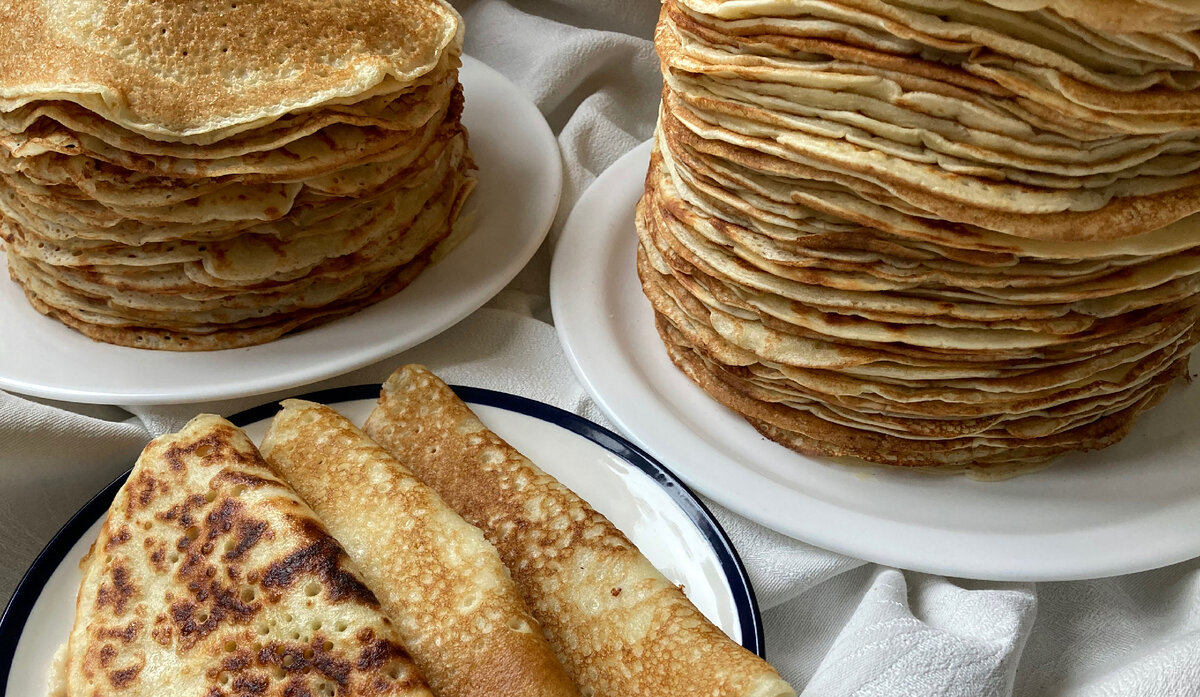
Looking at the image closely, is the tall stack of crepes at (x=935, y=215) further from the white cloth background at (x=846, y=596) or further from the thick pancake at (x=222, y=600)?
the thick pancake at (x=222, y=600)

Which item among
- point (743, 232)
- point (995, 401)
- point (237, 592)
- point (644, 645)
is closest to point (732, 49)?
point (743, 232)

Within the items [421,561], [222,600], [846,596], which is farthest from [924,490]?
[222,600]

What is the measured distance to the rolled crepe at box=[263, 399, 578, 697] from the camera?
1.18m

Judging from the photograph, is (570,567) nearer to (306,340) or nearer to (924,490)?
(924,490)

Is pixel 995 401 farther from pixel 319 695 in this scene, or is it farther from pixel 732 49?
pixel 319 695

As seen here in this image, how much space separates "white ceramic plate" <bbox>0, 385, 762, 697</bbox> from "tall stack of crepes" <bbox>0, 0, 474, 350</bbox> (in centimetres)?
27

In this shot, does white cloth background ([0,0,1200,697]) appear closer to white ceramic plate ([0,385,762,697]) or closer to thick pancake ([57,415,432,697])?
white ceramic plate ([0,385,762,697])

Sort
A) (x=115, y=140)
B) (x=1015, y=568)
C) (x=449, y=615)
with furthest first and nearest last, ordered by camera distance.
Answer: (x=115, y=140) → (x=1015, y=568) → (x=449, y=615)

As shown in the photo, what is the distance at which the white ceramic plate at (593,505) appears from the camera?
1281 mm

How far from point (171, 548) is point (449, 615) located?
358 millimetres

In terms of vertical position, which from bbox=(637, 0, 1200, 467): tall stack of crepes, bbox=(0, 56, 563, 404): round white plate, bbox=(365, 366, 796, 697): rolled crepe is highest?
bbox=(637, 0, 1200, 467): tall stack of crepes

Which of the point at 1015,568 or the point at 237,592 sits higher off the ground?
the point at 1015,568

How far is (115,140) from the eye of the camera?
1540 mm

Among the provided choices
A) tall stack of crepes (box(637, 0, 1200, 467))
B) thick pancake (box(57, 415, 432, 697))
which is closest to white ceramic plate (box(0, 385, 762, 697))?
thick pancake (box(57, 415, 432, 697))
